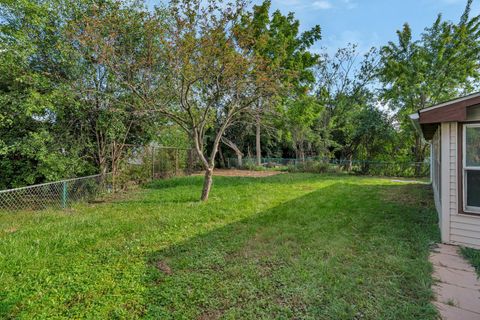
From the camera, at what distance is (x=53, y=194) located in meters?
5.52

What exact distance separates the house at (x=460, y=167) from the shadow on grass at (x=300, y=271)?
41 cm

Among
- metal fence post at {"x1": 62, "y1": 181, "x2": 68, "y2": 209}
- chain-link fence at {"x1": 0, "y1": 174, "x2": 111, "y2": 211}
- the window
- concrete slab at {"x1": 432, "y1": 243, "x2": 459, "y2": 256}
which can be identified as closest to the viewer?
concrete slab at {"x1": 432, "y1": 243, "x2": 459, "y2": 256}

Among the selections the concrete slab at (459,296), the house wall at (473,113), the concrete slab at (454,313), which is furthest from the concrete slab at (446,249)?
the house wall at (473,113)

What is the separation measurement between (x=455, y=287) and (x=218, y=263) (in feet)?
8.44

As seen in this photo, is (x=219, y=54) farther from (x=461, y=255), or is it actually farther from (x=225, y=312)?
(x=461, y=255)

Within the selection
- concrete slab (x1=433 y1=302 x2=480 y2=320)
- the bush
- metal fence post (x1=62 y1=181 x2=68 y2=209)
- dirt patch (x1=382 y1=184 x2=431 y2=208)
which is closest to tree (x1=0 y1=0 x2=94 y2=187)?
metal fence post (x1=62 y1=181 x2=68 y2=209)

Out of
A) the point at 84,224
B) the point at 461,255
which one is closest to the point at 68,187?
the point at 84,224

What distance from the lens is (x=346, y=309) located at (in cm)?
219

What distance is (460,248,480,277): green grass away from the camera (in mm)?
2977

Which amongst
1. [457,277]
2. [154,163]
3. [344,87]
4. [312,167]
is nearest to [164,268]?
[457,277]

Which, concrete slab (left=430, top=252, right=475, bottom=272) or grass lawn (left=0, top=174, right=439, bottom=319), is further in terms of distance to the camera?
concrete slab (left=430, top=252, right=475, bottom=272)

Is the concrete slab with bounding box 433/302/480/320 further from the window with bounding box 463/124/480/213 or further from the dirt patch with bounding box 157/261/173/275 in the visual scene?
the dirt patch with bounding box 157/261/173/275

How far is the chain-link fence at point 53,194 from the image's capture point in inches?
189

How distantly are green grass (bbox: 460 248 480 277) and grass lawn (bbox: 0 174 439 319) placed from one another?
1.42ft
